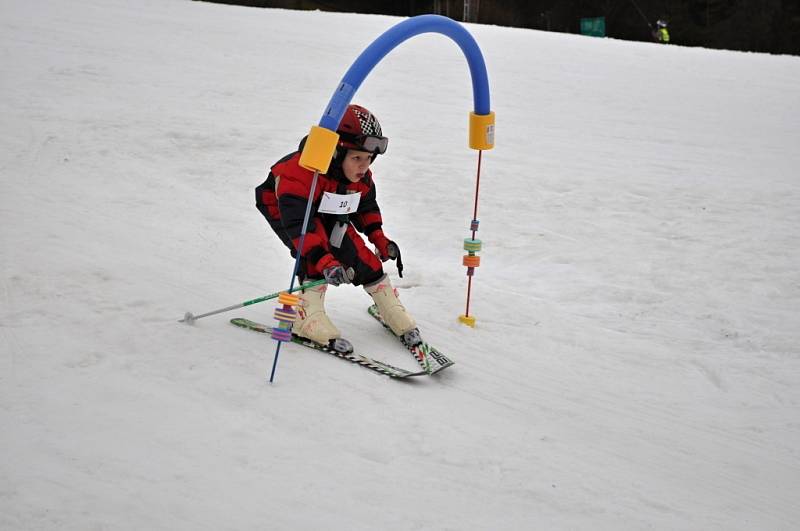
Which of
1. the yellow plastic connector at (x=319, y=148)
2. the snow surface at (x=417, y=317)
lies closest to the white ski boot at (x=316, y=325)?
the snow surface at (x=417, y=317)

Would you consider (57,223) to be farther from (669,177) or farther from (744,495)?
(669,177)

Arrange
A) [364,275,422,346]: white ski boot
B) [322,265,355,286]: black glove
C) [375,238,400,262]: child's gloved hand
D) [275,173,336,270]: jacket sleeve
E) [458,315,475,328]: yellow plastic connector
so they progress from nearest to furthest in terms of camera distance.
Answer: [322,265,355,286]: black glove
[275,173,336,270]: jacket sleeve
[364,275,422,346]: white ski boot
[375,238,400,262]: child's gloved hand
[458,315,475,328]: yellow plastic connector

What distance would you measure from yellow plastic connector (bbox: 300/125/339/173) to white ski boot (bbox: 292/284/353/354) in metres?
1.03

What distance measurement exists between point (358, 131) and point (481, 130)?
1.05m

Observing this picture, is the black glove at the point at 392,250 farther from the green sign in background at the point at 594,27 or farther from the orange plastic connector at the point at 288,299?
the green sign in background at the point at 594,27

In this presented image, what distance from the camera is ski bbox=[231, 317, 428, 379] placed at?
3.68 m

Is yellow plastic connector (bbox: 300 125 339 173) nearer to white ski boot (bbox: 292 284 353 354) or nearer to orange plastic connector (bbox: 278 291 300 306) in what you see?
orange plastic connector (bbox: 278 291 300 306)

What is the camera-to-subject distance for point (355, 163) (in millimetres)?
3914

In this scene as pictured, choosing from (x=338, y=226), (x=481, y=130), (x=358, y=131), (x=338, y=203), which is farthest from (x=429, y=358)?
(x=481, y=130)

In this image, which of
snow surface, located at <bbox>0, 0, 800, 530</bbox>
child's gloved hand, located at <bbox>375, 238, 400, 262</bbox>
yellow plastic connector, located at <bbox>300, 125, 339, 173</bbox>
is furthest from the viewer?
child's gloved hand, located at <bbox>375, 238, 400, 262</bbox>

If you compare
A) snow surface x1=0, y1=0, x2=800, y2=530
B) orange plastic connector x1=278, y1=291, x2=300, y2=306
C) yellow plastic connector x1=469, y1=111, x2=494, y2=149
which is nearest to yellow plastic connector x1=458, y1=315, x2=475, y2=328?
snow surface x1=0, y1=0, x2=800, y2=530

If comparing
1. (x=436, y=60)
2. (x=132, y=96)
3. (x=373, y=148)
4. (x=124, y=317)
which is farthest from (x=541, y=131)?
(x=124, y=317)

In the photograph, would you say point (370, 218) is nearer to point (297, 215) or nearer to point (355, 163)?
point (355, 163)

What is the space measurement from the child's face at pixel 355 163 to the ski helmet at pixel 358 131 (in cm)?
4
